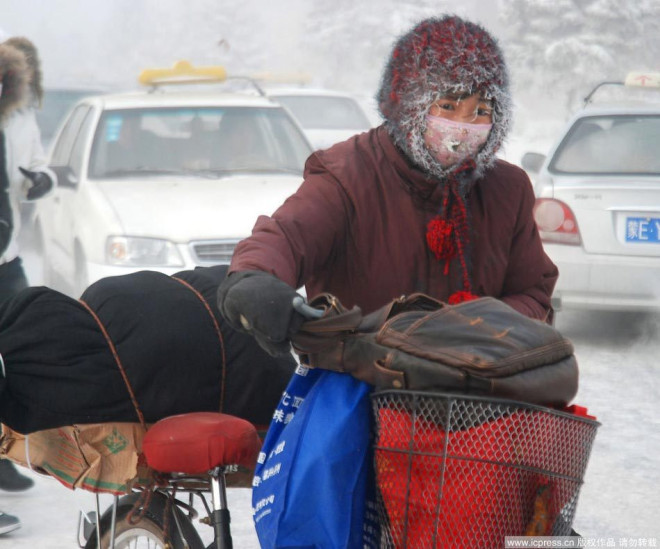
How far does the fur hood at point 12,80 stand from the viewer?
17.7 ft

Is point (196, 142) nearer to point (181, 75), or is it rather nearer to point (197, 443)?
point (181, 75)

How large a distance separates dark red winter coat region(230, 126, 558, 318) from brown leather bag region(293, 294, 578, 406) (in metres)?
0.40

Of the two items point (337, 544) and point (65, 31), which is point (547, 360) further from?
point (65, 31)

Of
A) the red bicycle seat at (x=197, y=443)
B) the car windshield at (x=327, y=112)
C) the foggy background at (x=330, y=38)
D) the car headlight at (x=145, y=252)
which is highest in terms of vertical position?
the red bicycle seat at (x=197, y=443)

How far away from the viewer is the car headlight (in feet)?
22.5

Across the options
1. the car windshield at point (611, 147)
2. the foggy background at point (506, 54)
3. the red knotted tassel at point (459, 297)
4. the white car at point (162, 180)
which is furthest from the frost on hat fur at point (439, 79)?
the car windshield at point (611, 147)

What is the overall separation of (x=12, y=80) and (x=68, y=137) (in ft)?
11.4

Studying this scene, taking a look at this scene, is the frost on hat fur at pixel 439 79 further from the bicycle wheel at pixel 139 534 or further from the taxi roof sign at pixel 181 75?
the taxi roof sign at pixel 181 75

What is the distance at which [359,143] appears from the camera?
8.54 feet

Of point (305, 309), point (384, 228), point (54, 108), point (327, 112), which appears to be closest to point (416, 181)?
point (384, 228)

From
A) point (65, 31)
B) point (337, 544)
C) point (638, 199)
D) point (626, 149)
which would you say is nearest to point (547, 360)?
point (337, 544)

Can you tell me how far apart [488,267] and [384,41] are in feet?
196

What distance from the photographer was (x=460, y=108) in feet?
8.04

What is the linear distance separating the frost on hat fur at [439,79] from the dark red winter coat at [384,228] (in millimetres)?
67
